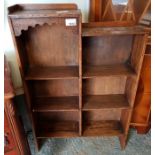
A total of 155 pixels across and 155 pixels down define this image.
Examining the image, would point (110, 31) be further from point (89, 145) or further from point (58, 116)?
point (89, 145)

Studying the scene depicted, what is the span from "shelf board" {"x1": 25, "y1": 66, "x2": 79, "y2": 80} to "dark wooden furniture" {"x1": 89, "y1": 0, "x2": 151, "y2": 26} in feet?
1.53

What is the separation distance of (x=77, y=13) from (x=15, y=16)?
14.2 inches

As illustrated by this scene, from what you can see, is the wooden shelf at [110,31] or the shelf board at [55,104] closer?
the wooden shelf at [110,31]

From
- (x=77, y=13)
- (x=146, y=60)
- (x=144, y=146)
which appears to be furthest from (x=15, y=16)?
(x=144, y=146)

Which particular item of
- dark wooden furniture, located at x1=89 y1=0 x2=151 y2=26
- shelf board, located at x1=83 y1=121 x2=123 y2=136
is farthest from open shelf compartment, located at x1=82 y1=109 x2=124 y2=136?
dark wooden furniture, located at x1=89 y1=0 x2=151 y2=26

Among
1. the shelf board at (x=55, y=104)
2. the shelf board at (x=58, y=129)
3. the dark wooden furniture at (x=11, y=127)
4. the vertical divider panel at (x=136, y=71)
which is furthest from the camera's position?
the shelf board at (x=58, y=129)

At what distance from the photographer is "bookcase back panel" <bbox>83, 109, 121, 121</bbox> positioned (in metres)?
1.80

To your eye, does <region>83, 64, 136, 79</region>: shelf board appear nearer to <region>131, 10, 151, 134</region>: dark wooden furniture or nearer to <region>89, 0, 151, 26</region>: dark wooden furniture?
<region>131, 10, 151, 134</region>: dark wooden furniture

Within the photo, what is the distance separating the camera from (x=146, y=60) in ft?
4.68

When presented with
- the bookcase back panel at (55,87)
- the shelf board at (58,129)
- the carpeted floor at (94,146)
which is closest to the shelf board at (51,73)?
the bookcase back panel at (55,87)

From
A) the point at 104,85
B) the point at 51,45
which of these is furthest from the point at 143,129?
the point at 51,45

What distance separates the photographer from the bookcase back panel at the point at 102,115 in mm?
1803

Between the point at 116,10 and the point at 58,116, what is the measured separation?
1116mm

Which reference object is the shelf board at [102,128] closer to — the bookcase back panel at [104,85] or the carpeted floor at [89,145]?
the carpeted floor at [89,145]
